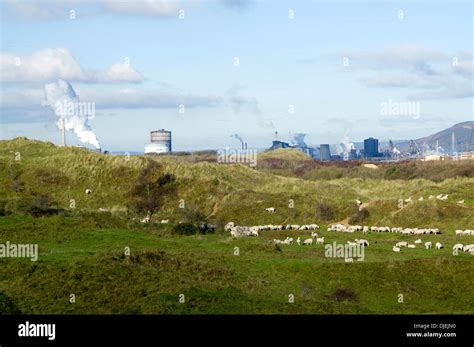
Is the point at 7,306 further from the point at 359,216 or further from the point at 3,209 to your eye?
the point at 359,216

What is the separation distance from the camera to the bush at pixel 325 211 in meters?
67.1

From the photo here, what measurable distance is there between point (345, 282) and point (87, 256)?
1242 cm

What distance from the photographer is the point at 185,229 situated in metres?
55.6

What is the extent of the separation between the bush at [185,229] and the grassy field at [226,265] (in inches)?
20.8

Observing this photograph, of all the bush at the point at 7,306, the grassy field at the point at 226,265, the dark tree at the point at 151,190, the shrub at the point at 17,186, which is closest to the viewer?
the bush at the point at 7,306

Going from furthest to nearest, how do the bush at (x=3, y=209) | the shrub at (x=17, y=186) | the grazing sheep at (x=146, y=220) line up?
1. the shrub at (x=17, y=186)
2. the grazing sheep at (x=146, y=220)
3. the bush at (x=3, y=209)

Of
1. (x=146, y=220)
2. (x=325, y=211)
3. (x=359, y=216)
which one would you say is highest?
(x=325, y=211)

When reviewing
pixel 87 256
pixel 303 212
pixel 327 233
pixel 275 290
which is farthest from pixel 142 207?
pixel 275 290

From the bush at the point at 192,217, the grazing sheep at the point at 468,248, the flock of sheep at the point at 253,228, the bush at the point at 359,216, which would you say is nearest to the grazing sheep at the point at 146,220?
the bush at the point at 192,217

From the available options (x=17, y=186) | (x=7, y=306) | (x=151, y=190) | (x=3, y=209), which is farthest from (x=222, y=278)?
(x=17, y=186)

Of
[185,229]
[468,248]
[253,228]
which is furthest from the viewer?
[253,228]

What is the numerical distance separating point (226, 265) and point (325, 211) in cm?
2770

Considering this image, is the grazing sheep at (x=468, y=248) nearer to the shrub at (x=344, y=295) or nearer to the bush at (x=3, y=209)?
the shrub at (x=344, y=295)
